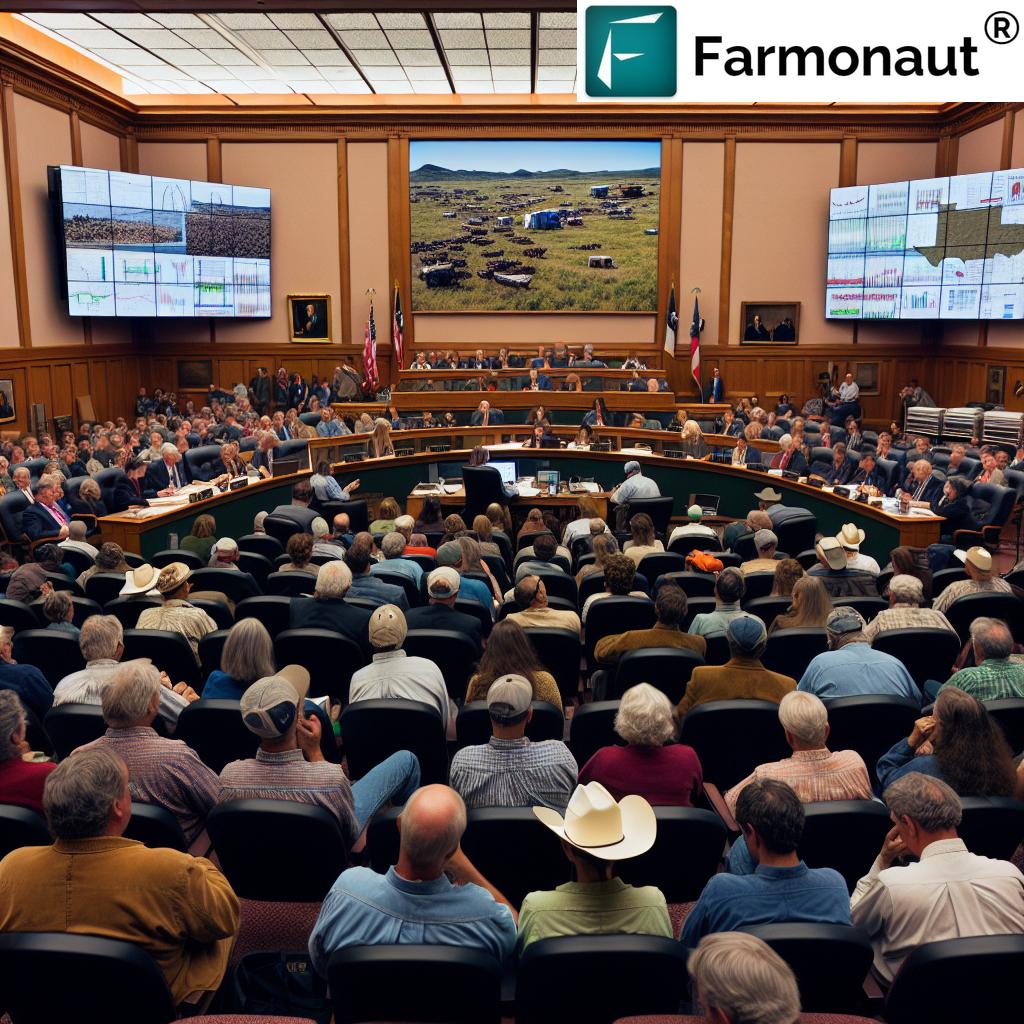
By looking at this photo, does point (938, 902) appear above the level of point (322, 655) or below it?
above

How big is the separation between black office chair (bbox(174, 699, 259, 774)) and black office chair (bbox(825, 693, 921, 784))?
2.27m

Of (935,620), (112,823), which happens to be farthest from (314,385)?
(112,823)

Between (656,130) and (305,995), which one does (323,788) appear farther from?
(656,130)

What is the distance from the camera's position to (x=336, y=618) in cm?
507

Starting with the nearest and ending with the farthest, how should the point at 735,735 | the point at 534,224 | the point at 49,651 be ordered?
the point at 735,735
the point at 49,651
the point at 534,224

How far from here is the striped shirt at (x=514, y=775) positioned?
3201 millimetres

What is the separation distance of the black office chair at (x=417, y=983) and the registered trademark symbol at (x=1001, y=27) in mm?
4093

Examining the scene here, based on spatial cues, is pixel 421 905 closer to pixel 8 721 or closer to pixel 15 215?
pixel 8 721

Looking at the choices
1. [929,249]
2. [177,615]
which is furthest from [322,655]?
[929,249]

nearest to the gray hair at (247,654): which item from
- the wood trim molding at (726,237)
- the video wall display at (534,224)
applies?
the video wall display at (534,224)

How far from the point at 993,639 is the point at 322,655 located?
119 inches

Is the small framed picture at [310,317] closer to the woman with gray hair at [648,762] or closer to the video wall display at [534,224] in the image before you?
the video wall display at [534,224]

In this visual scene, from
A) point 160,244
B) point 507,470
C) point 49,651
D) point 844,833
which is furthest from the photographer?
point 160,244

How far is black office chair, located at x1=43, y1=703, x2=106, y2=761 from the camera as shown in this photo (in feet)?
12.0
